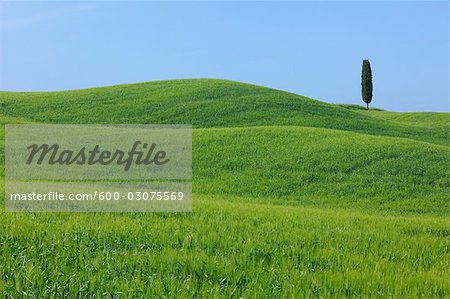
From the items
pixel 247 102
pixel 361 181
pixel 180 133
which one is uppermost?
pixel 247 102

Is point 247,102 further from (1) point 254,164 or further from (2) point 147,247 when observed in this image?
(2) point 147,247

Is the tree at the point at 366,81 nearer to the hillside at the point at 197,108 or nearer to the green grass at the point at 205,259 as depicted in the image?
the hillside at the point at 197,108

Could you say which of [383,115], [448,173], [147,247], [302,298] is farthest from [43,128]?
[383,115]

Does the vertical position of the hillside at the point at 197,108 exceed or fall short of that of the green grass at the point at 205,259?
it exceeds it

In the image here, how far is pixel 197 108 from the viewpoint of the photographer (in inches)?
2185

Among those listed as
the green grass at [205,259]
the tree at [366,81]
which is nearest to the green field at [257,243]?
the green grass at [205,259]

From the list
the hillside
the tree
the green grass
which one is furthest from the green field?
the tree

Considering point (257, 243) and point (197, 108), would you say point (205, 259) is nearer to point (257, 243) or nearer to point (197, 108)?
point (257, 243)

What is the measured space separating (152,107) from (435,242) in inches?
1912

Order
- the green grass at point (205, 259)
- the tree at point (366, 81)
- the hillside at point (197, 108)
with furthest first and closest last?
the tree at point (366, 81) < the hillside at point (197, 108) < the green grass at point (205, 259)

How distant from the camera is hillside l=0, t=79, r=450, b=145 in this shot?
52.4 m

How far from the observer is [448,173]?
2662cm

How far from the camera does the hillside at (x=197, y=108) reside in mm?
52406

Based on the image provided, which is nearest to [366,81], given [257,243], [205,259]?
[257,243]
